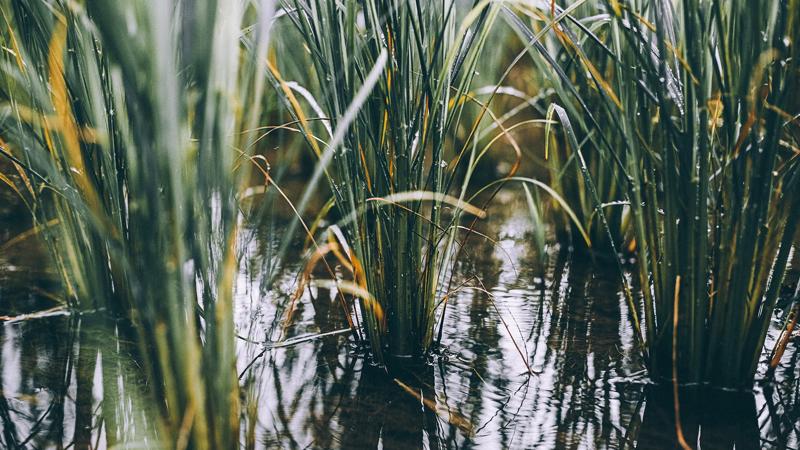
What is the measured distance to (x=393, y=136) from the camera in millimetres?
1174

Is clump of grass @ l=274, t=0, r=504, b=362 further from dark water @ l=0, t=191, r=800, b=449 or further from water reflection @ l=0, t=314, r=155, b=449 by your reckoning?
water reflection @ l=0, t=314, r=155, b=449

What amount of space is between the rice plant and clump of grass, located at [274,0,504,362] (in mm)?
188

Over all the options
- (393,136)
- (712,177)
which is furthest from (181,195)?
(712,177)

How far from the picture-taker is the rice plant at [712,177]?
41.5 inches

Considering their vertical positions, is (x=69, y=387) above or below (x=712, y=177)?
below

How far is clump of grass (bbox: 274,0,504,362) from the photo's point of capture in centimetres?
113

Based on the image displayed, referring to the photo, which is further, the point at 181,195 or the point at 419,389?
the point at 419,389

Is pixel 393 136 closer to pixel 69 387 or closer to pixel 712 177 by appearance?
pixel 712 177

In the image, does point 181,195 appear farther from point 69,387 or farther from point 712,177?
point 712,177

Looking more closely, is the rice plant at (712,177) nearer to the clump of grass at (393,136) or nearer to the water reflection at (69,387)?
the clump of grass at (393,136)

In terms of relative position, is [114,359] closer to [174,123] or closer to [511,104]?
[174,123]

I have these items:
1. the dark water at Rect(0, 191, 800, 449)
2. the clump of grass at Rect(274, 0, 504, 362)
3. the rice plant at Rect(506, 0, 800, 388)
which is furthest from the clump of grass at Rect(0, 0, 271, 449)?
the rice plant at Rect(506, 0, 800, 388)

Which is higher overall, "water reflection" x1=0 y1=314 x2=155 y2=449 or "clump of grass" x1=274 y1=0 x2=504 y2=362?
"clump of grass" x1=274 y1=0 x2=504 y2=362

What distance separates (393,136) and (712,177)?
1.50ft
